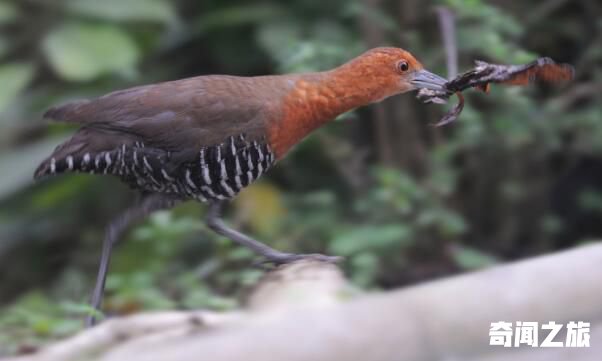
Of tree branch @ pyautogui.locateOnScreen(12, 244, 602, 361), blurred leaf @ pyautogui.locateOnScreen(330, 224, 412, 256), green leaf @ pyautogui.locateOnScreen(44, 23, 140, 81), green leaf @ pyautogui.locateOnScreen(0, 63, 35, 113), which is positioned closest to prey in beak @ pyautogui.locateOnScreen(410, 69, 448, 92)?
tree branch @ pyautogui.locateOnScreen(12, 244, 602, 361)

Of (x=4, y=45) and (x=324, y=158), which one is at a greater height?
(x=4, y=45)

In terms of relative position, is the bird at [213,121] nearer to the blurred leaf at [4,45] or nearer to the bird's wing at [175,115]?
the bird's wing at [175,115]

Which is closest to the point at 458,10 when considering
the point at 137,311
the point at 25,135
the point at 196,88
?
the point at 196,88

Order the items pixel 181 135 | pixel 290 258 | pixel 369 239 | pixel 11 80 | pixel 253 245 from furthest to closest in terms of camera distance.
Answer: pixel 11 80, pixel 369 239, pixel 253 245, pixel 290 258, pixel 181 135

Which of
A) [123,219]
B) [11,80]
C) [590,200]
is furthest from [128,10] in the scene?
[590,200]

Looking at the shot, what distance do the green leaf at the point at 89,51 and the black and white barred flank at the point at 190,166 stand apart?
6.06 feet

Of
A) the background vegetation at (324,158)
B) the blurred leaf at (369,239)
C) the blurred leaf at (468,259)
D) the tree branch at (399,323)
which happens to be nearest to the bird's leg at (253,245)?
the background vegetation at (324,158)

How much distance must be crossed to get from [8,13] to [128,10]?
65 cm

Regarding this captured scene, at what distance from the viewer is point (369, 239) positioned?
4.84m

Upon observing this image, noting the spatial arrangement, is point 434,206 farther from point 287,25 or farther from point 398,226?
point 287,25

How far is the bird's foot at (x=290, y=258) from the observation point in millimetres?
3408

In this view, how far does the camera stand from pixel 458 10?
4.39 m

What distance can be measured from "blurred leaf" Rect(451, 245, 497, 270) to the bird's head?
5.10 ft

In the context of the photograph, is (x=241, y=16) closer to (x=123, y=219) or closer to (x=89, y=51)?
(x=89, y=51)
